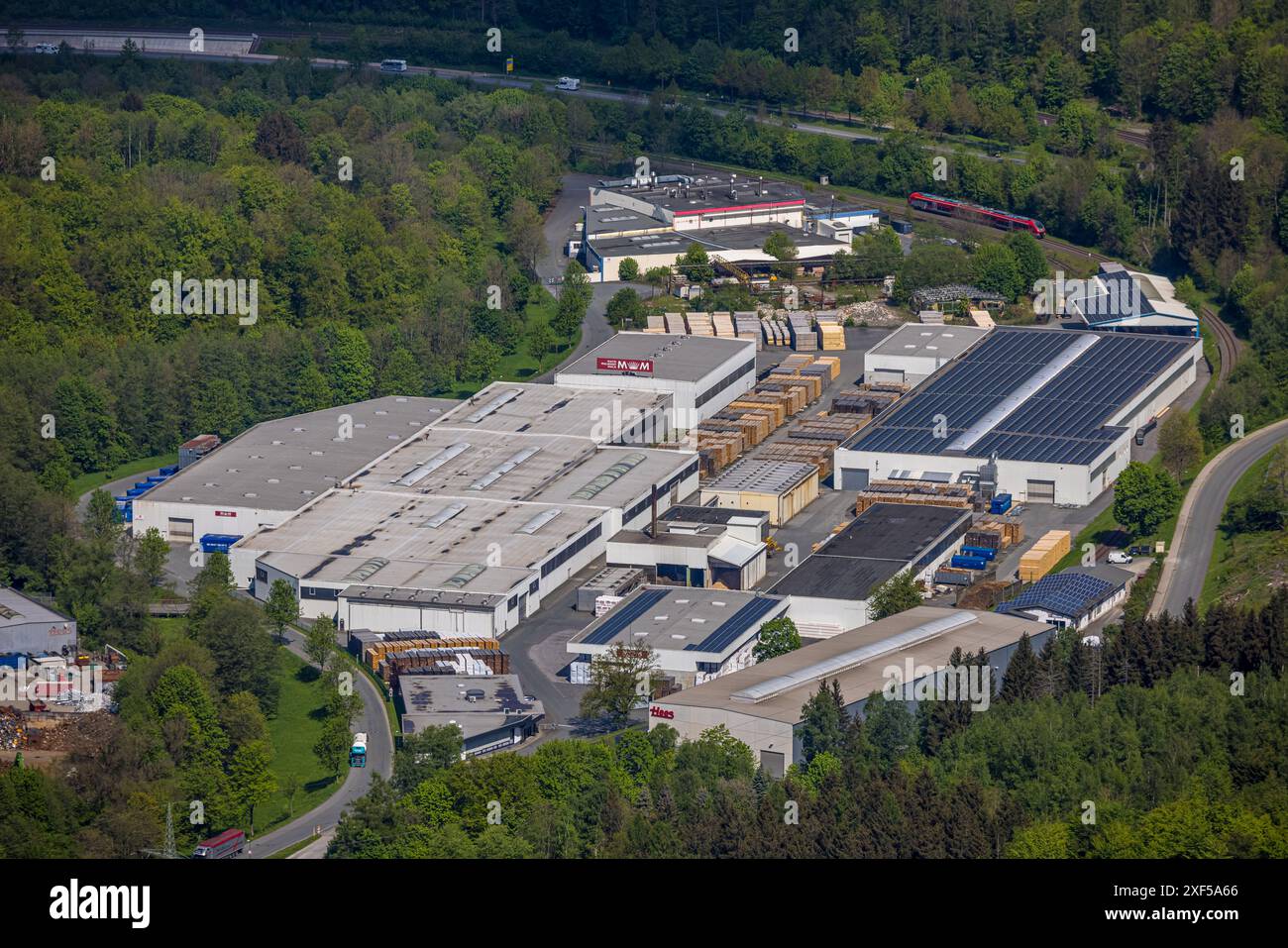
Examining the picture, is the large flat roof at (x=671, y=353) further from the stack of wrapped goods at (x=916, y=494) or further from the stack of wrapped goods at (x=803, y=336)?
the stack of wrapped goods at (x=916, y=494)

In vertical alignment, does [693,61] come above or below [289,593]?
above

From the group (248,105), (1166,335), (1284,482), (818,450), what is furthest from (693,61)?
(1284,482)

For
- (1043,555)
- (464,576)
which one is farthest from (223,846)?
(1043,555)

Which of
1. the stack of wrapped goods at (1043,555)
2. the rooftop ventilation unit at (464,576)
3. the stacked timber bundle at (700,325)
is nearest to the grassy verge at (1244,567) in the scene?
the stack of wrapped goods at (1043,555)

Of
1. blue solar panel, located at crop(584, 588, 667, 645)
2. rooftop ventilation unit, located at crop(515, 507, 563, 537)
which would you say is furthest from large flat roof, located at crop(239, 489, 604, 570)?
blue solar panel, located at crop(584, 588, 667, 645)

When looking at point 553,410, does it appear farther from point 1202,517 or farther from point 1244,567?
point 1244,567

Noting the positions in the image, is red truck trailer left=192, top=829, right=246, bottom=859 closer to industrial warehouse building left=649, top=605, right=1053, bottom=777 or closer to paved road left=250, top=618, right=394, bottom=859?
paved road left=250, top=618, right=394, bottom=859

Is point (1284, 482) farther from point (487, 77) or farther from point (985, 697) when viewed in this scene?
point (487, 77)
